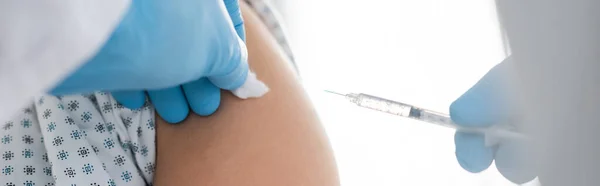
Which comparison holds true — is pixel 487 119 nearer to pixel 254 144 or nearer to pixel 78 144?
pixel 254 144

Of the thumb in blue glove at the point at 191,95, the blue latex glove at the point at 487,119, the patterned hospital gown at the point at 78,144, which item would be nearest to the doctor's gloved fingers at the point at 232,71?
the thumb in blue glove at the point at 191,95

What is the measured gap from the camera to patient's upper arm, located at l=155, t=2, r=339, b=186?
2.39 feet

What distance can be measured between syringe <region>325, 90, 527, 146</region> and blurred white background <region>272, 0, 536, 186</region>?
55 mm

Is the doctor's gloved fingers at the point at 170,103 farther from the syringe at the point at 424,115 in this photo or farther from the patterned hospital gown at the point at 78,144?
the syringe at the point at 424,115

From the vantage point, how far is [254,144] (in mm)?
742

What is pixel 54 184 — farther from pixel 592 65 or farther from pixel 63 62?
→ pixel 592 65

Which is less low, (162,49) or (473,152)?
(162,49)

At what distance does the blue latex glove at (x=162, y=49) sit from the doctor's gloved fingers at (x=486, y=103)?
0.26 metres

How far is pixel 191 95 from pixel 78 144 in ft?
0.47

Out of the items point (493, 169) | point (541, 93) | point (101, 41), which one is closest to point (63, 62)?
point (101, 41)

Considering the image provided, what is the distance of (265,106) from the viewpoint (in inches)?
30.0

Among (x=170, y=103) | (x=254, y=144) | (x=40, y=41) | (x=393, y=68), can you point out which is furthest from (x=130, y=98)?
(x=393, y=68)

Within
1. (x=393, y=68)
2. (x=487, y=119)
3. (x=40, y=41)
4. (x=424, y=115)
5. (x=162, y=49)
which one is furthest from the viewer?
(x=393, y=68)

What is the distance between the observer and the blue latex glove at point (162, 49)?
48cm
